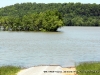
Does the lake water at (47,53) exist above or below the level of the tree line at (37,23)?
above

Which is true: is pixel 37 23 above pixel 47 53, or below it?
below

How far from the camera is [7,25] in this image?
149125 mm

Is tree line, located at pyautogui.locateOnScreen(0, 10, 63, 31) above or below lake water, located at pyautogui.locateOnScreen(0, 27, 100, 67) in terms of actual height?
below

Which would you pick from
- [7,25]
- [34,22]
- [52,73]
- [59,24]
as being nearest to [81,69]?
[52,73]

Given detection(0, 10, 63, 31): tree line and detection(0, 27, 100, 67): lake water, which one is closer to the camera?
detection(0, 27, 100, 67): lake water

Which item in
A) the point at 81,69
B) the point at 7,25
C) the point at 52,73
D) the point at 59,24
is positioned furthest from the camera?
the point at 7,25

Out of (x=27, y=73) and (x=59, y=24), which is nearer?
(x=27, y=73)

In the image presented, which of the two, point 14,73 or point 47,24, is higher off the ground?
point 14,73

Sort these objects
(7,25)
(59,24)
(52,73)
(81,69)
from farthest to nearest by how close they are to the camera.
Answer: (7,25), (59,24), (81,69), (52,73)

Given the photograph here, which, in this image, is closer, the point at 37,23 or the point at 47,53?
the point at 47,53

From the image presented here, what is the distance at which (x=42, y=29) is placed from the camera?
445ft

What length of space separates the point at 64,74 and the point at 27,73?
7.60 ft

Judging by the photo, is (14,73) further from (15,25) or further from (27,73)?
(15,25)

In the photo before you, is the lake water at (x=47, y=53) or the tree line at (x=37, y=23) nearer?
the lake water at (x=47, y=53)
